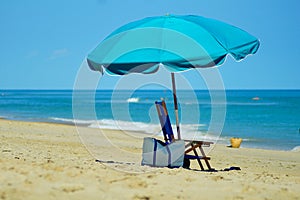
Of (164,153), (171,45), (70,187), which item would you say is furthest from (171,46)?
(70,187)

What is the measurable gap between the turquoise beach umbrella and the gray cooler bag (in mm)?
1092

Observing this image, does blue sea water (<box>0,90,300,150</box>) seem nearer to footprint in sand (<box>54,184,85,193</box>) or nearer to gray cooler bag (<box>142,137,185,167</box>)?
gray cooler bag (<box>142,137,185,167</box>)

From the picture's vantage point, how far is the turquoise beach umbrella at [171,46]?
515 centimetres

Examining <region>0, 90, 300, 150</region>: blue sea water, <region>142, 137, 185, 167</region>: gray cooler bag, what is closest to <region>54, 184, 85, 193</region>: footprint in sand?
<region>142, 137, 185, 167</region>: gray cooler bag

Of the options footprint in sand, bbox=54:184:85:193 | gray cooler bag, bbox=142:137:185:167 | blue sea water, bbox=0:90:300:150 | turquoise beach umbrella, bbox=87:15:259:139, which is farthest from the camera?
blue sea water, bbox=0:90:300:150

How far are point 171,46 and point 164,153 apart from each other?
5.18 ft

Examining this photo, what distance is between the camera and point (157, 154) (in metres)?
6.15

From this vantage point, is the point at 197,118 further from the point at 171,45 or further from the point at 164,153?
the point at 171,45

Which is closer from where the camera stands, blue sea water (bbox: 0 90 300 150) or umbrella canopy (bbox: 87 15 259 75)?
umbrella canopy (bbox: 87 15 259 75)

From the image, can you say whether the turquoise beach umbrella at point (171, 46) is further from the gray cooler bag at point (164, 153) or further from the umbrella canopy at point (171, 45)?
the gray cooler bag at point (164, 153)

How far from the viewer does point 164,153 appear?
6090mm

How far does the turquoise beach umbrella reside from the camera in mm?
5148

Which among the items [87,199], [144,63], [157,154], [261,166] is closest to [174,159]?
[157,154]

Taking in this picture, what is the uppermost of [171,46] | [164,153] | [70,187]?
[171,46]
